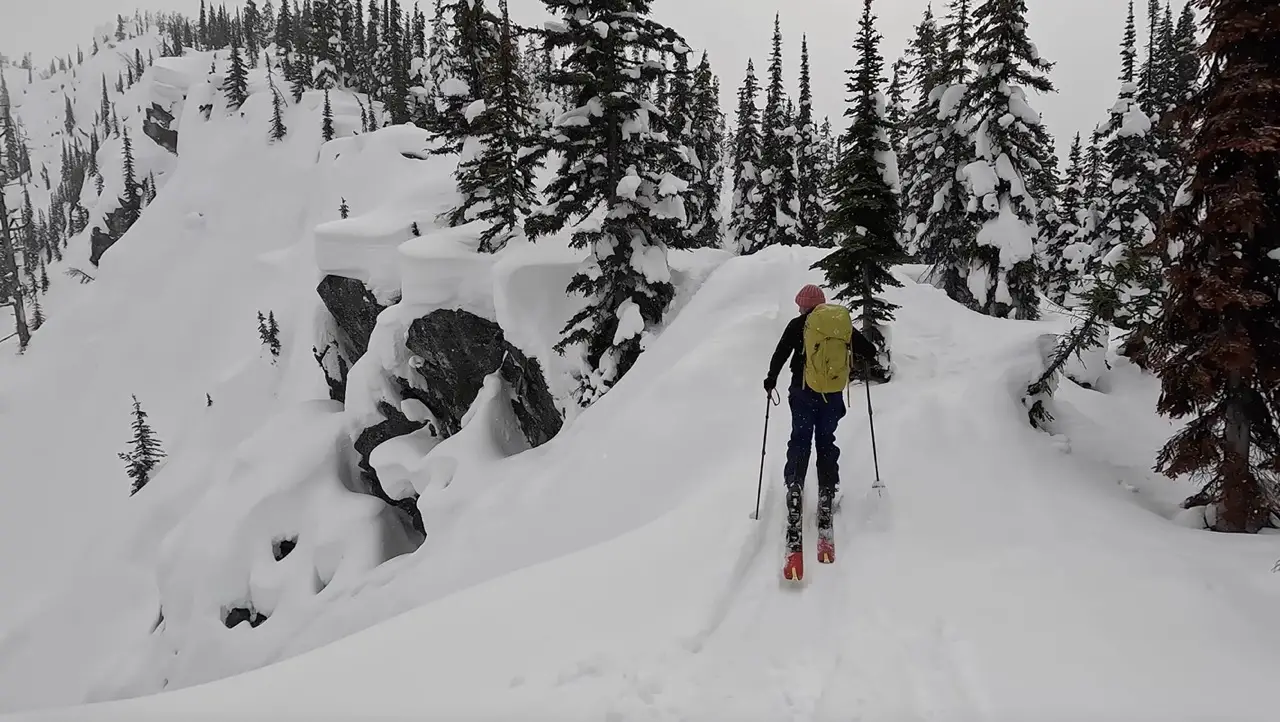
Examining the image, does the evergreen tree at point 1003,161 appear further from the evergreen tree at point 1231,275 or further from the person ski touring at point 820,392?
the person ski touring at point 820,392

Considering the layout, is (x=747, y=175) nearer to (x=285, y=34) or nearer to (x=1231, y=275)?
(x=1231, y=275)

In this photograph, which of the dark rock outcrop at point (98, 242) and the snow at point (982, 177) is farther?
the dark rock outcrop at point (98, 242)

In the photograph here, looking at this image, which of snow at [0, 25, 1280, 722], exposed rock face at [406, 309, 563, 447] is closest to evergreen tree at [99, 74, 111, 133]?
snow at [0, 25, 1280, 722]

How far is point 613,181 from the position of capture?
15.1m

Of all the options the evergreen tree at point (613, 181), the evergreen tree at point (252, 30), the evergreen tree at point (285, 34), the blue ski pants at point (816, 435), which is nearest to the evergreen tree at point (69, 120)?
the evergreen tree at point (252, 30)

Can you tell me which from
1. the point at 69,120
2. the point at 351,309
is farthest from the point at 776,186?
the point at 69,120

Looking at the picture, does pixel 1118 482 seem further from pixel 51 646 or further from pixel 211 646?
pixel 51 646

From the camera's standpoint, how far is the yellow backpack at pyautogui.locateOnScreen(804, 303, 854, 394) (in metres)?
6.29

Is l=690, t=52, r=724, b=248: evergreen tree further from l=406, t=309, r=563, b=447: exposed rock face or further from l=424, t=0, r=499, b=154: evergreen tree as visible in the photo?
l=406, t=309, r=563, b=447: exposed rock face

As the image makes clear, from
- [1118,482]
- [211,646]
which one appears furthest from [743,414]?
[211,646]

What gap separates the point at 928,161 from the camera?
86.2 ft

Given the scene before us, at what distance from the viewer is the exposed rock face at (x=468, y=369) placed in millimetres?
17234

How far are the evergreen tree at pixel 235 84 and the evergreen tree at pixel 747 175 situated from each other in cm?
6650

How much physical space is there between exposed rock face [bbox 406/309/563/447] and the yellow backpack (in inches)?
440
